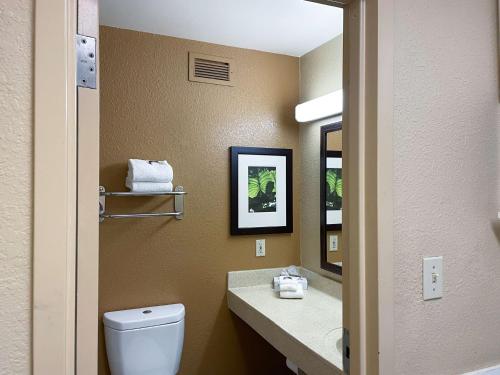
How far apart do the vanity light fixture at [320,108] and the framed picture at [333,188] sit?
25cm

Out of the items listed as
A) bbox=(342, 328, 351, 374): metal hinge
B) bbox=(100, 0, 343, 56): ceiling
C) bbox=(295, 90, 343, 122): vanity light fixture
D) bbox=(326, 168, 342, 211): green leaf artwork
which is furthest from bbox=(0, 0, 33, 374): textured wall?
→ bbox=(326, 168, 342, 211): green leaf artwork

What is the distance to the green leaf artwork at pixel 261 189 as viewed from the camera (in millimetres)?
2332

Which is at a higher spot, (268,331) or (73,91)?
(73,91)

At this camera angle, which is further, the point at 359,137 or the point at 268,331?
the point at 268,331

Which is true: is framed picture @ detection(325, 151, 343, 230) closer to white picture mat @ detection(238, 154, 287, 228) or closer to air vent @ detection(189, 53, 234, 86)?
white picture mat @ detection(238, 154, 287, 228)

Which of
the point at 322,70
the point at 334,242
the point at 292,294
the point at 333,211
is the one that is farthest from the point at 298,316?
the point at 322,70

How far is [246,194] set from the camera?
232cm

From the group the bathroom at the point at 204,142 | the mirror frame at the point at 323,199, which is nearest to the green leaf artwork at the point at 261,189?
the bathroom at the point at 204,142

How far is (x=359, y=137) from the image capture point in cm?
85

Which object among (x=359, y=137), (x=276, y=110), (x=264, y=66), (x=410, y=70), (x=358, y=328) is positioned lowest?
(x=358, y=328)

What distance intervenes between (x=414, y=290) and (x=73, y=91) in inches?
34.7

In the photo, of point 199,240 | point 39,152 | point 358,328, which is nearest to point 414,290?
point 358,328

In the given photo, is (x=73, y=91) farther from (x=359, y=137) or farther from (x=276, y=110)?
(x=276, y=110)

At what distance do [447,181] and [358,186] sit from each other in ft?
0.94
